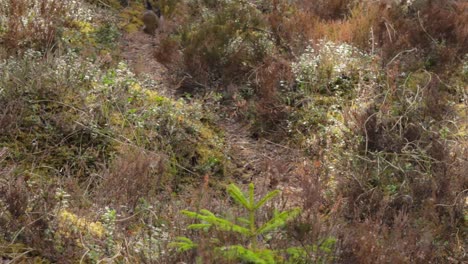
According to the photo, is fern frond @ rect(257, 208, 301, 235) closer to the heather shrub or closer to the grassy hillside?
the grassy hillside

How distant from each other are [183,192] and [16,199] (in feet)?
5.11

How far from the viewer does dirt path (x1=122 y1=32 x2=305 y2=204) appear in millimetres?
4523

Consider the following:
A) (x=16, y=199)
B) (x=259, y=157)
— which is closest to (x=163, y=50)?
(x=259, y=157)

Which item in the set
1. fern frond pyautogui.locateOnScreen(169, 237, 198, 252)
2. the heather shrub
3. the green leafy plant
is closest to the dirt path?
the heather shrub

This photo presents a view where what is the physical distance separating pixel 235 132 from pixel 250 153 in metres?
0.42

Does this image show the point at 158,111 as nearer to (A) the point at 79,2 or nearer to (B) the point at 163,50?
(B) the point at 163,50

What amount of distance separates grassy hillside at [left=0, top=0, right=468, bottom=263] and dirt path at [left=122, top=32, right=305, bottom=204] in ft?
0.07

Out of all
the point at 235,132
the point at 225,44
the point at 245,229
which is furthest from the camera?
the point at 225,44

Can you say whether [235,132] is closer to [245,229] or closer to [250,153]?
[250,153]

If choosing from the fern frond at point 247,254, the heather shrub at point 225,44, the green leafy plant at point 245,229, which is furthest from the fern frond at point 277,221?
the heather shrub at point 225,44

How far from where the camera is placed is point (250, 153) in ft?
17.5

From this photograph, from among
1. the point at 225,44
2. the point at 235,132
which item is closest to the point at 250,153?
the point at 235,132

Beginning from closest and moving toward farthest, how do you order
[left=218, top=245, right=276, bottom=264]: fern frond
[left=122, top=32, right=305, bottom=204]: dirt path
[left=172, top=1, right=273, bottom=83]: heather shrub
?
[left=218, top=245, right=276, bottom=264]: fern frond
[left=122, top=32, right=305, bottom=204]: dirt path
[left=172, top=1, right=273, bottom=83]: heather shrub

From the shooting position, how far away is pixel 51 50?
5527mm
